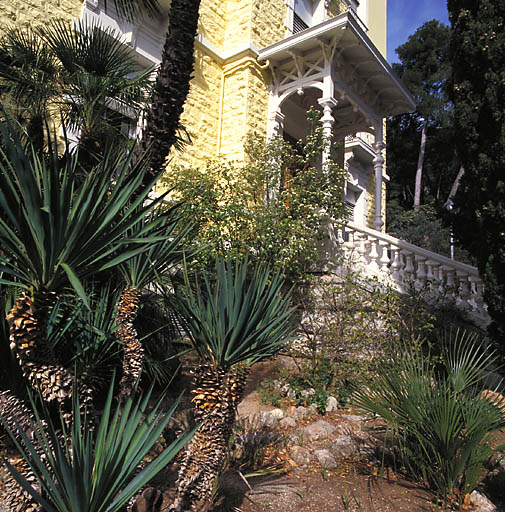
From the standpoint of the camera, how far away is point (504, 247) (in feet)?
16.7

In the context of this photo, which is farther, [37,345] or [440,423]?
[440,423]

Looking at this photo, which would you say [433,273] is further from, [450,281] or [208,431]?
[208,431]

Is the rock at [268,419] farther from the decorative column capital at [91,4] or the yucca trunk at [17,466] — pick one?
the decorative column capital at [91,4]

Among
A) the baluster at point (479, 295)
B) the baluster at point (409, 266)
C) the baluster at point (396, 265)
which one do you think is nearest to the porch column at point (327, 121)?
the baluster at point (396, 265)

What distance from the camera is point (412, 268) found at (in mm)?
7469

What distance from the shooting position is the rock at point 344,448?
3.69 m

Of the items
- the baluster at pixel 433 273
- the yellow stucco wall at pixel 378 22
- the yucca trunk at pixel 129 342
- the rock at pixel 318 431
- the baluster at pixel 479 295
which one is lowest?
the rock at pixel 318 431

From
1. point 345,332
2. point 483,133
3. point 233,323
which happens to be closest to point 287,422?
point 345,332

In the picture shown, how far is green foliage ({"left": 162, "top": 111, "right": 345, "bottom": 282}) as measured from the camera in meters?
6.15

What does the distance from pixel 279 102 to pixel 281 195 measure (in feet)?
12.2

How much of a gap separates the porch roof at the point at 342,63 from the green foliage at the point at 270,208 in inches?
76.3

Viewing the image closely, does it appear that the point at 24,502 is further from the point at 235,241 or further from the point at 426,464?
the point at 235,241

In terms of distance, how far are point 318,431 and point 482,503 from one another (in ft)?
4.97

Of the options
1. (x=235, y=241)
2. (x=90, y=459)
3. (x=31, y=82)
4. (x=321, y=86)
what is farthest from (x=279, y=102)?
(x=90, y=459)
